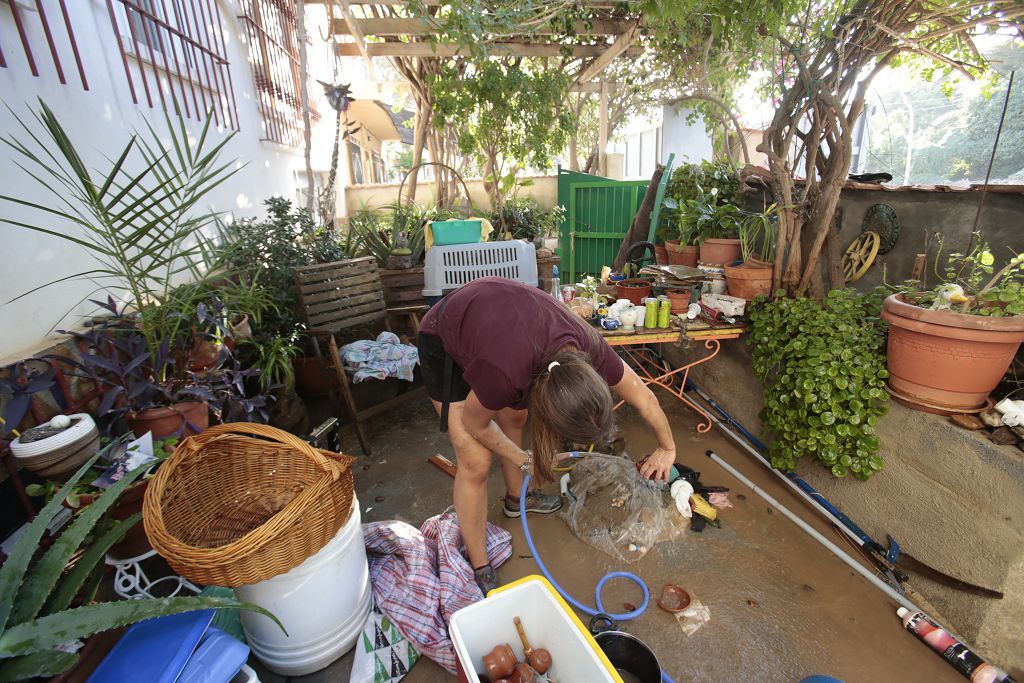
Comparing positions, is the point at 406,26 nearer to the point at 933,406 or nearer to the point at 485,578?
the point at 485,578

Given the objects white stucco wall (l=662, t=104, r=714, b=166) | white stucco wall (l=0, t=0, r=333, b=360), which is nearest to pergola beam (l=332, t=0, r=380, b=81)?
white stucco wall (l=0, t=0, r=333, b=360)

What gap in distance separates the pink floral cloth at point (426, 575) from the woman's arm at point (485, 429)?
0.51 meters

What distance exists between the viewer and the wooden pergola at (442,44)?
4.45 m

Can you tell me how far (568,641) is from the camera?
3.80 ft

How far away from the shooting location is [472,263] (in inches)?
120

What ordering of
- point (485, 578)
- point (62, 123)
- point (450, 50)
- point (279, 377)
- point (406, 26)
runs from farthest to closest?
point (450, 50) → point (406, 26) → point (279, 377) → point (62, 123) → point (485, 578)

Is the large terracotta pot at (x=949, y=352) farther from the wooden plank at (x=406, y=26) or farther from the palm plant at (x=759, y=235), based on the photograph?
the wooden plank at (x=406, y=26)

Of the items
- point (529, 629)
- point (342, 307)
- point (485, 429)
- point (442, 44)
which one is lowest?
point (529, 629)

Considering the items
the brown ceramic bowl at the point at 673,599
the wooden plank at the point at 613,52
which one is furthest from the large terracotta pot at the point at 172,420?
the wooden plank at the point at 613,52

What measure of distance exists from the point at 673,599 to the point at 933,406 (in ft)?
4.44

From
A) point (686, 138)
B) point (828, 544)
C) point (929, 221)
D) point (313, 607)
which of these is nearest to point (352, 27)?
point (929, 221)

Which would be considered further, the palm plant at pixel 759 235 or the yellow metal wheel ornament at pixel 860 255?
the palm plant at pixel 759 235

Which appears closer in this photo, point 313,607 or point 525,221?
point 313,607

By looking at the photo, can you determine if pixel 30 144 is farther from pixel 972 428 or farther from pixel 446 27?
pixel 972 428
